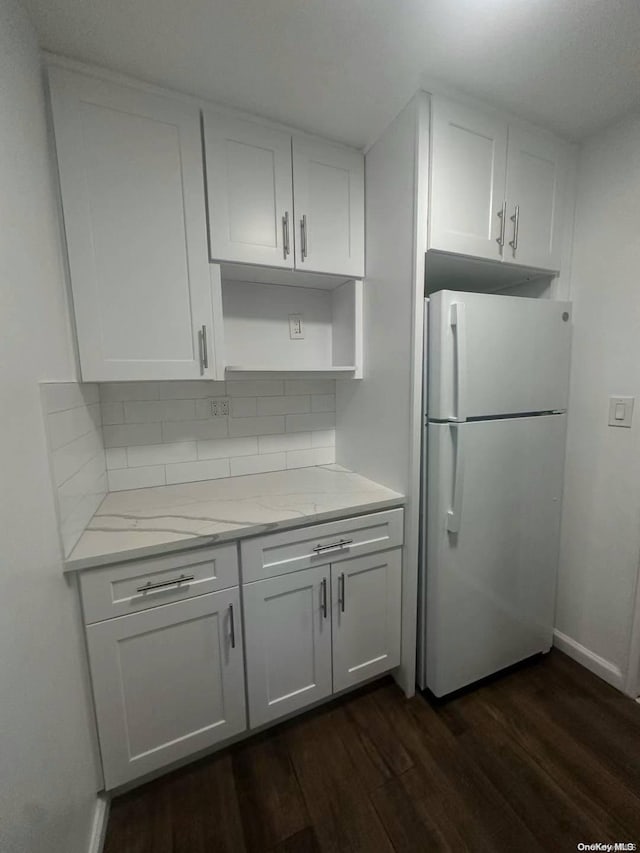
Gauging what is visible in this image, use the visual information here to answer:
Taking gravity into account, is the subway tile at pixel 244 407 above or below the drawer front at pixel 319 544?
above

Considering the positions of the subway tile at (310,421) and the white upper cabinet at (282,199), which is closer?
the white upper cabinet at (282,199)

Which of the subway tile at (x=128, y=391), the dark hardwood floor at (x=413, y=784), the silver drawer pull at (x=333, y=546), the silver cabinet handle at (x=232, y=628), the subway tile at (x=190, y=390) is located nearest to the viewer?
the dark hardwood floor at (x=413, y=784)

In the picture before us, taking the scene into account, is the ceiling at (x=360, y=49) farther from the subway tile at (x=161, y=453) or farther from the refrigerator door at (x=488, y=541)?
the subway tile at (x=161, y=453)

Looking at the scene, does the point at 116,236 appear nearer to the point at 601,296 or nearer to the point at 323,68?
the point at 323,68

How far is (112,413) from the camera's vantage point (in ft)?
4.98

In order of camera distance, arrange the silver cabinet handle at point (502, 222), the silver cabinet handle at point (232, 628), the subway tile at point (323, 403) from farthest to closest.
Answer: the subway tile at point (323, 403), the silver cabinet handle at point (502, 222), the silver cabinet handle at point (232, 628)

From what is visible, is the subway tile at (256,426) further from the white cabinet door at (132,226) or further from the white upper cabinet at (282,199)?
the white upper cabinet at (282,199)

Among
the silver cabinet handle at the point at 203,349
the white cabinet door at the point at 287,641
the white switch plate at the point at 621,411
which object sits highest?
the silver cabinet handle at the point at 203,349

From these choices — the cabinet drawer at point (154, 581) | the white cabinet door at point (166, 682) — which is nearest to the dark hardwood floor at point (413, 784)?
the white cabinet door at point (166, 682)

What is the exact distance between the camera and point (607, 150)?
1.44 m

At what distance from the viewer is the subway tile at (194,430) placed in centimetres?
163

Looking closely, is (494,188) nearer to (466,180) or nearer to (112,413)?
(466,180)

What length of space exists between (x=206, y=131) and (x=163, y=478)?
1446 millimetres

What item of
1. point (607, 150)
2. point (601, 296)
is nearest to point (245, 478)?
point (601, 296)
